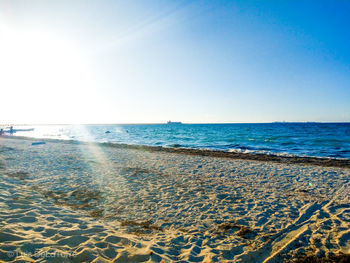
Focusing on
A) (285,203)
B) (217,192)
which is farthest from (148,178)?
(285,203)

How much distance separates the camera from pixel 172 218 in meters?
5.87

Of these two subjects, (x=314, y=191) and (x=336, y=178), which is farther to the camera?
(x=336, y=178)

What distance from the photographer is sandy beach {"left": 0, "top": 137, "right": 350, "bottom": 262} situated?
4082 mm

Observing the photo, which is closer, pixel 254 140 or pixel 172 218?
pixel 172 218

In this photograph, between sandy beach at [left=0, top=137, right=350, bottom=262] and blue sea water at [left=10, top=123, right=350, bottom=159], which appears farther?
blue sea water at [left=10, top=123, right=350, bottom=159]

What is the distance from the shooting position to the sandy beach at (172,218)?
161 inches

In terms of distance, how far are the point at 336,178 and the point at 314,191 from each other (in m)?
3.57

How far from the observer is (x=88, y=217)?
5770mm

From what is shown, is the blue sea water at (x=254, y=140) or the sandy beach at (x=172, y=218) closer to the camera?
the sandy beach at (x=172, y=218)

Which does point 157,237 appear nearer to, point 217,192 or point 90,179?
point 217,192

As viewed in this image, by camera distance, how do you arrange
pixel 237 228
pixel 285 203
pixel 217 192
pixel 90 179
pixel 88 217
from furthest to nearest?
1. pixel 90 179
2. pixel 217 192
3. pixel 285 203
4. pixel 88 217
5. pixel 237 228

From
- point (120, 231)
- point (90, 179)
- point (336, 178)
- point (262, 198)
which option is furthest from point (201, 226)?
point (336, 178)

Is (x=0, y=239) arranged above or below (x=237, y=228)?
above

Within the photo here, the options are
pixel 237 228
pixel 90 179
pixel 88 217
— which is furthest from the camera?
pixel 90 179
